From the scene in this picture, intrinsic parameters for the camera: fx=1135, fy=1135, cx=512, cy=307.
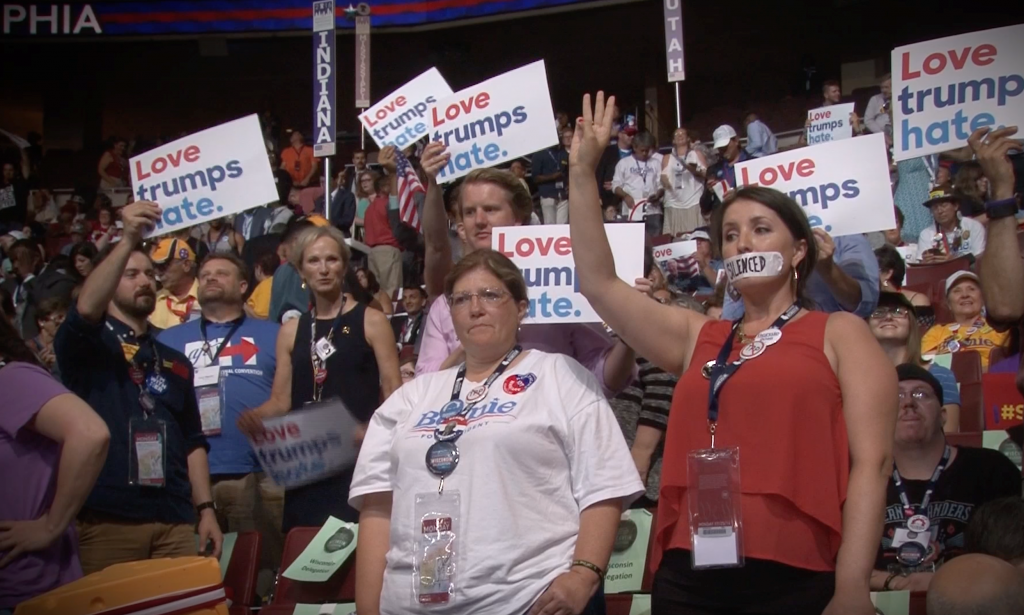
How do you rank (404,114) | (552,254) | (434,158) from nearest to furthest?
(552,254), (434,158), (404,114)

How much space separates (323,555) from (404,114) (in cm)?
237

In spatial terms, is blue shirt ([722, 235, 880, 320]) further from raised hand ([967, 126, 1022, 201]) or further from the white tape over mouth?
the white tape over mouth

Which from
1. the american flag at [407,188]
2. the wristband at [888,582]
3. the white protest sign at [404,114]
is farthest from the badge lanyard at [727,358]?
the american flag at [407,188]

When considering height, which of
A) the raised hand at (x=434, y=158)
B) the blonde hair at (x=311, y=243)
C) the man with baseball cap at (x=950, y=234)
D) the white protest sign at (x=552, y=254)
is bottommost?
the white protest sign at (x=552, y=254)

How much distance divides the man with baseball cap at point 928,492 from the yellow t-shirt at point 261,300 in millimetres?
5500

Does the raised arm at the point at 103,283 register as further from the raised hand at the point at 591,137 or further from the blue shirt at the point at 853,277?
the blue shirt at the point at 853,277

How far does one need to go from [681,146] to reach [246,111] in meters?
11.2

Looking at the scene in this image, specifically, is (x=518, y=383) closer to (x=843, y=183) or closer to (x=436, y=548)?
(x=436, y=548)

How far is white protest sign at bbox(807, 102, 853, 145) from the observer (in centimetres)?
Answer: 1178

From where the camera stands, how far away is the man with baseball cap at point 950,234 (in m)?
8.93

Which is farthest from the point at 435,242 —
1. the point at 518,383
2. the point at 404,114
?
the point at 404,114

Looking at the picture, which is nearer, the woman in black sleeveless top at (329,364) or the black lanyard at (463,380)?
the black lanyard at (463,380)

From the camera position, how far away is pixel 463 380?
3.23 meters

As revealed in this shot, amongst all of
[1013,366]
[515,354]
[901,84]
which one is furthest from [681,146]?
[515,354]
